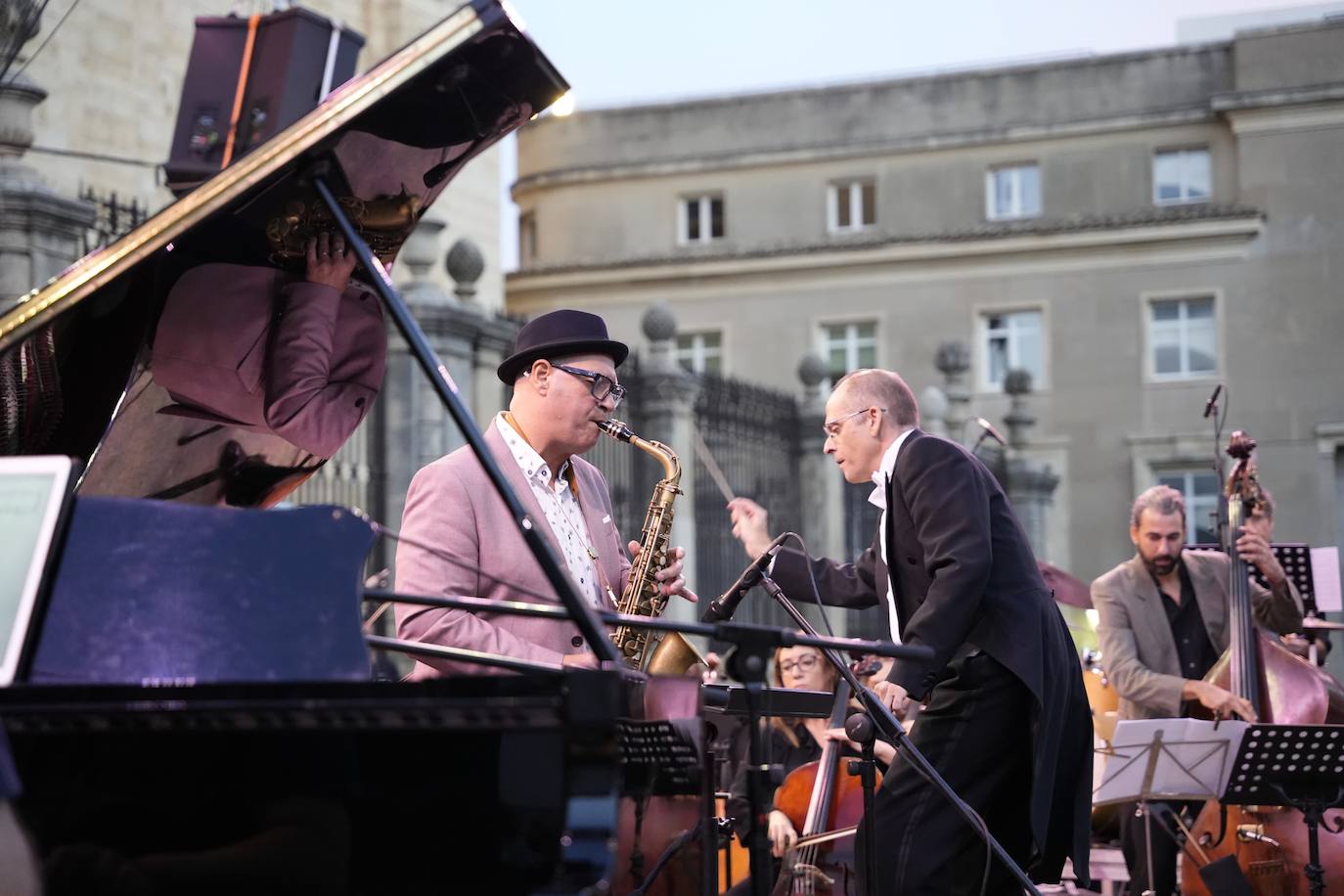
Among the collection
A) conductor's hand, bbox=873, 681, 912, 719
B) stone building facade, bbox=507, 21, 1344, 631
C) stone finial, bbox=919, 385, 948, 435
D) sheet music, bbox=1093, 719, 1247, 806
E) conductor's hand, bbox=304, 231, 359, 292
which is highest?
stone building facade, bbox=507, 21, 1344, 631

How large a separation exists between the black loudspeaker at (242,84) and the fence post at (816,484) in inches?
386

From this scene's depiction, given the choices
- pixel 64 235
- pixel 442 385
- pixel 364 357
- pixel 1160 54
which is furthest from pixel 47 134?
pixel 1160 54

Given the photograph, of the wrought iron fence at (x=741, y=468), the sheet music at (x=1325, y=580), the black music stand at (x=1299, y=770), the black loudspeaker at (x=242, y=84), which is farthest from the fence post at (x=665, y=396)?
the black music stand at (x=1299, y=770)

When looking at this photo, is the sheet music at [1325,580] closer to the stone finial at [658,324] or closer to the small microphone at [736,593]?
the small microphone at [736,593]

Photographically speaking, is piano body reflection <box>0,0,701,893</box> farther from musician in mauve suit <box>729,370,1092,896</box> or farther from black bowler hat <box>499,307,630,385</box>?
musician in mauve suit <box>729,370,1092,896</box>

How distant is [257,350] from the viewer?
4570mm

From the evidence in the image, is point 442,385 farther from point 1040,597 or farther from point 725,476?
point 725,476

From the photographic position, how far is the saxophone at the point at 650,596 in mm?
5891

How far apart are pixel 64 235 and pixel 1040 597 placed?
6.24 metres

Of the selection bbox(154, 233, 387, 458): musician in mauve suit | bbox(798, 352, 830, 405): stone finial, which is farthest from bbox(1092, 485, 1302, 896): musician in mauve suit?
bbox(798, 352, 830, 405): stone finial

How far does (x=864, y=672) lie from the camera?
→ 25.8 feet

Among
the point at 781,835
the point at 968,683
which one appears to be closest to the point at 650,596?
the point at 968,683

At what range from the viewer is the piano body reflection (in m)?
3.02

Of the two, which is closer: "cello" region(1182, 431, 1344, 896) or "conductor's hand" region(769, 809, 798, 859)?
"cello" region(1182, 431, 1344, 896)
